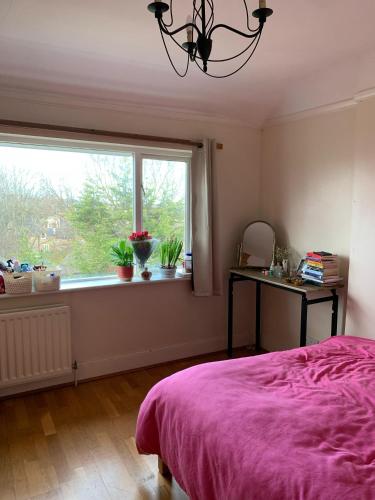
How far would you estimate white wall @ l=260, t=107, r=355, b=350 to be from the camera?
2865 millimetres

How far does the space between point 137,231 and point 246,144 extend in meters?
1.37

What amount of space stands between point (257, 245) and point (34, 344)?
2061mm

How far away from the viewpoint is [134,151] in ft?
10.4

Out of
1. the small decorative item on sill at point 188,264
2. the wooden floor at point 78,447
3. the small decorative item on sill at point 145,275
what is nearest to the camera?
the wooden floor at point 78,447

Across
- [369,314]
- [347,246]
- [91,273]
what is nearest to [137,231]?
[91,273]

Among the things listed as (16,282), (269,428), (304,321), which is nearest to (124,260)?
(16,282)

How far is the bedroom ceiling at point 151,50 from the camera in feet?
6.37

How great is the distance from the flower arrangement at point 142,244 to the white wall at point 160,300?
28 cm

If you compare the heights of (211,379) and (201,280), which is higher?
(201,280)

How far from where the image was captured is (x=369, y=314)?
2609 mm

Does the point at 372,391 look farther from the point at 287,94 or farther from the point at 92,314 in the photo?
the point at 287,94

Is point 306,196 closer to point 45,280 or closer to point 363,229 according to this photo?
point 363,229

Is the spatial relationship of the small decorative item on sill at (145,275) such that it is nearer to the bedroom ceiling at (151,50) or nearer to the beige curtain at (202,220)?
the beige curtain at (202,220)

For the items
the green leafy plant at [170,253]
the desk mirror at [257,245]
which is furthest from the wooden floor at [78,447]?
the desk mirror at [257,245]
